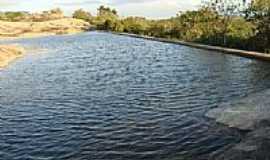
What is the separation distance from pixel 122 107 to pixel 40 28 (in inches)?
4578

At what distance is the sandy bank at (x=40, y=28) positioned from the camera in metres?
123

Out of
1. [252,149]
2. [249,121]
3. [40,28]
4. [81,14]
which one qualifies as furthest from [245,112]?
[81,14]

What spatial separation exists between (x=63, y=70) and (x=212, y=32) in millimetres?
25503

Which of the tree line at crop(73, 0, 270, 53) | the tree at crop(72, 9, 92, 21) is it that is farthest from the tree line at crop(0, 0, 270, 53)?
the tree at crop(72, 9, 92, 21)

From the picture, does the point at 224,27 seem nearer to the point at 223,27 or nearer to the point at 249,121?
the point at 223,27

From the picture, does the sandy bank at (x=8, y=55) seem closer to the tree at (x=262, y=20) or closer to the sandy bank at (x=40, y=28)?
the tree at (x=262, y=20)

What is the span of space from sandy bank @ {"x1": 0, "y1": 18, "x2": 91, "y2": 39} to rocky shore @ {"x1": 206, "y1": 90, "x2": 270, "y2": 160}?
103405mm

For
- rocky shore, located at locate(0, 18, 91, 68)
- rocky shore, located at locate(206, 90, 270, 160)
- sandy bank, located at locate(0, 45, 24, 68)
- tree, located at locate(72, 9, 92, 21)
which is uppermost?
tree, located at locate(72, 9, 92, 21)

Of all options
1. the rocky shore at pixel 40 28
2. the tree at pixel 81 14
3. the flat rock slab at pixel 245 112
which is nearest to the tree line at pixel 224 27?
the flat rock slab at pixel 245 112

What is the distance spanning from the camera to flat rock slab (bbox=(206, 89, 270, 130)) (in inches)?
699

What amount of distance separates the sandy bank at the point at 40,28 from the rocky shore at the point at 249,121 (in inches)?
4071

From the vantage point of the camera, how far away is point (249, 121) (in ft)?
59.0

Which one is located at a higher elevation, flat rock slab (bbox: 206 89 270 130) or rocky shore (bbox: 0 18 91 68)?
rocky shore (bbox: 0 18 91 68)

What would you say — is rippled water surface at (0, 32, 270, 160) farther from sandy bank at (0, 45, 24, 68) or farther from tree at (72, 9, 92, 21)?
tree at (72, 9, 92, 21)
